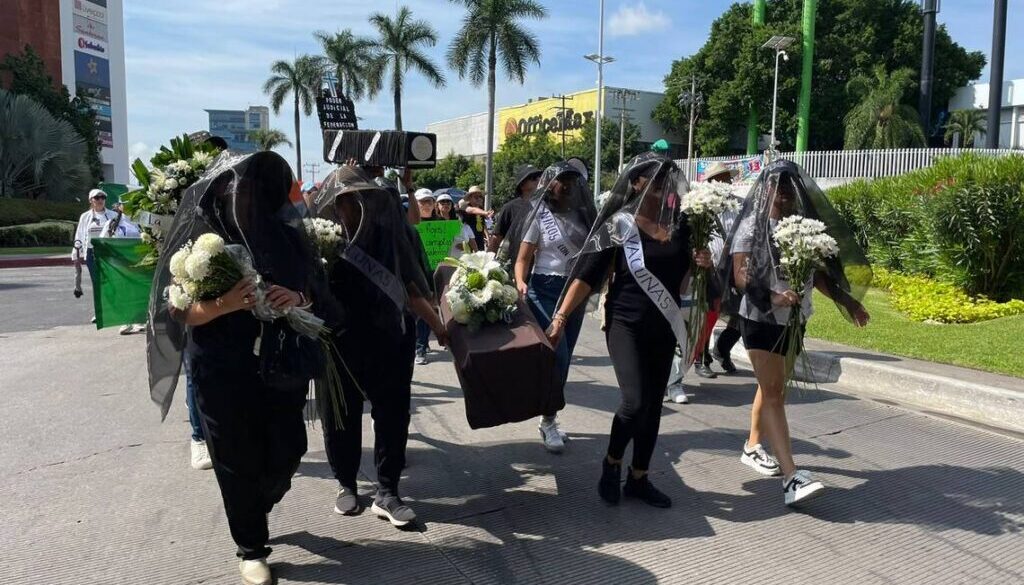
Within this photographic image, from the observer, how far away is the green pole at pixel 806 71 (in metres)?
43.8

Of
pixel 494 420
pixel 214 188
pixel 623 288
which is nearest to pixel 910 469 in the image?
pixel 623 288

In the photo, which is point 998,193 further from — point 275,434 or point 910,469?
point 275,434

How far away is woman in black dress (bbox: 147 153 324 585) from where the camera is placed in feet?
10.1

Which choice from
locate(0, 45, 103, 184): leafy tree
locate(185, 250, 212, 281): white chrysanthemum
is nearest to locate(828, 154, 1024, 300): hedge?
locate(185, 250, 212, 281): white chrysanthemum

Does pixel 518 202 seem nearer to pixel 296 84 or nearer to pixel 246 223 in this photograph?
pixel 246 223

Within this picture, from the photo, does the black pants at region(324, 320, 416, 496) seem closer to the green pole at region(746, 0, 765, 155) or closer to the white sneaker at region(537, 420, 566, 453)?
the white sneaker at region(537, 420, 566, 453)

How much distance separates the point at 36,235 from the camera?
97.4 ft

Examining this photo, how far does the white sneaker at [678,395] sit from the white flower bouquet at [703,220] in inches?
78.4

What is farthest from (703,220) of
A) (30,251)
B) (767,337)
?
(30,251)

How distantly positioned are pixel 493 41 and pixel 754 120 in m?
20.9

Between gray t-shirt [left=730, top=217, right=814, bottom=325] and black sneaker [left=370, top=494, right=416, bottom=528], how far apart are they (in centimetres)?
214

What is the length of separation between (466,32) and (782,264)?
3753 centimetres

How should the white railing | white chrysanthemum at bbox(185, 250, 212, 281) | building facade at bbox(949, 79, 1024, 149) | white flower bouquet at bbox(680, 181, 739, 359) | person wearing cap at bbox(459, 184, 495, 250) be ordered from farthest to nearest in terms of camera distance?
building facade at bbox(949, 79, 1024, 149)
the white railing
person wearing cap at bbox(459, 184, 495, 250)
white flower bouquet at bbox(680, 181, 739, 359)
white chrysanthemum at bbox(185, 250, 212, 281)

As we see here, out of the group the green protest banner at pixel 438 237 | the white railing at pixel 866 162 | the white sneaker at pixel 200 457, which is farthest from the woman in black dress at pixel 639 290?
the white railing at pixel 866 162
